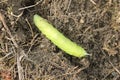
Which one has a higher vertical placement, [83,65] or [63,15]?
[63,15]

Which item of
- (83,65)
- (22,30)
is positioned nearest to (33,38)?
(22,30)

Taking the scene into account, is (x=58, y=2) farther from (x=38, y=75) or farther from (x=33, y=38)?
(x=38, y=75)

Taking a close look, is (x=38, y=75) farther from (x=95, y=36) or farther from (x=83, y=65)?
(x=95, y=36)

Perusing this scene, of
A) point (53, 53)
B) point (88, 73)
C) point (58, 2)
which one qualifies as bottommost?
point (88, 73)
